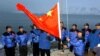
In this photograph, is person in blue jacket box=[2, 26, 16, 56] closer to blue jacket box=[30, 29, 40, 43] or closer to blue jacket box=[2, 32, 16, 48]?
blue jacket box=[2, 32, 16, 48]

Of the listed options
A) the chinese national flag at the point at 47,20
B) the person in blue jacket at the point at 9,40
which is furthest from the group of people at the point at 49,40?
the chinese national flag at the point at 47,20

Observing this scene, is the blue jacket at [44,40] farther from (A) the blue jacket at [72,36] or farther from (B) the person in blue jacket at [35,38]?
(B) the person in blue jacket at [35,38]

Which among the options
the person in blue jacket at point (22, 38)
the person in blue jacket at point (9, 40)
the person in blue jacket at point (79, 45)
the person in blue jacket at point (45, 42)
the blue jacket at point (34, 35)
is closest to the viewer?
the person in blue jacket at point (79, 45)

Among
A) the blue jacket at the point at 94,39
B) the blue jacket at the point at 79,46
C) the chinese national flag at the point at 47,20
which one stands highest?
the chinese national flag at the point at 47,20

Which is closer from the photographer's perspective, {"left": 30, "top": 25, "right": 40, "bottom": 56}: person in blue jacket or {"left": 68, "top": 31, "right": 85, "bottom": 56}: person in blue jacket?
{"left": 68, "top": 31, "right": 85, "bottom": 56}: person in blue jacket

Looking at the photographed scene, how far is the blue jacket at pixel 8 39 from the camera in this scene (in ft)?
58.5

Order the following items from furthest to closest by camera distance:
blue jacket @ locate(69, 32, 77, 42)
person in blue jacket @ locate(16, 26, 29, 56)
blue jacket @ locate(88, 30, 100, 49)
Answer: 1. person in blue jacket @ locate(16, 26, 29, 56)
2. blue jacket @ locate(69, 32, 77, 42)
3. blue jacket @ locate(88, 30, 100, 49)

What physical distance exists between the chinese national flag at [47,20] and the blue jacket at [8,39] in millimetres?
1928

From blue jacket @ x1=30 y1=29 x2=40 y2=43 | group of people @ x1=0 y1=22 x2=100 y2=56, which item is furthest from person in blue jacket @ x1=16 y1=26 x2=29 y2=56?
Result: blue jacket @ x1=30 y1=29 x2=40 y2=43

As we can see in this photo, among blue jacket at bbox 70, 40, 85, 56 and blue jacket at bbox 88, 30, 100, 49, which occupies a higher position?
blue jacket at bbox 88, 30, 100, 49

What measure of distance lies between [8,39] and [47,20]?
2.27 metres

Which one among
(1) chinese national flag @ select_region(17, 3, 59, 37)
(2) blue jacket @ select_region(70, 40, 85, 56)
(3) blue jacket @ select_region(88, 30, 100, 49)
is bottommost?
(2) blue jacket @ select_region(70, 40, 85, 56)

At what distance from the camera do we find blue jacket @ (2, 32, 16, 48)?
58.5ft

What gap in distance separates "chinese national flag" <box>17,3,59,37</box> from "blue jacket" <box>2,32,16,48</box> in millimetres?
1928
